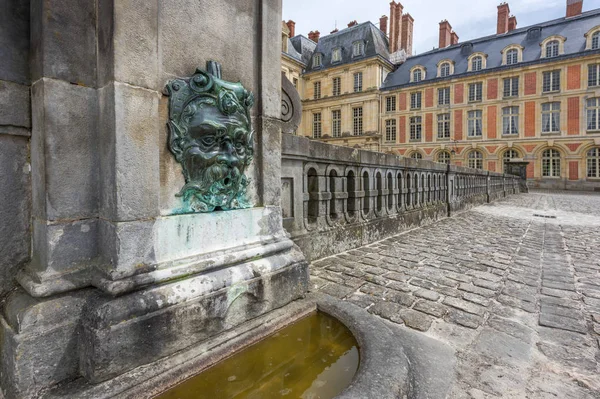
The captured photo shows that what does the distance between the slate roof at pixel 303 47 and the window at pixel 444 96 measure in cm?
1590

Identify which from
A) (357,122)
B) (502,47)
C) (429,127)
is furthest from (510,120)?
(357,122)

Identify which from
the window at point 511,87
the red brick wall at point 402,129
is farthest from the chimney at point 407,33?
the window at point 511,87

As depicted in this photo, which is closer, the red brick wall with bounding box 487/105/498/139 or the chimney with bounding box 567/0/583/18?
the chimney with bounding box 567/0/583/18

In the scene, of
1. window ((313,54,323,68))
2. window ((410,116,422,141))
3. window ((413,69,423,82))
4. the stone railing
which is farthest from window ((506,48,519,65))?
the stone railing

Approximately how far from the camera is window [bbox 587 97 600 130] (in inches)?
979

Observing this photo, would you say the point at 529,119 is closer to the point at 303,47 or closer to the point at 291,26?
the point at 303,47

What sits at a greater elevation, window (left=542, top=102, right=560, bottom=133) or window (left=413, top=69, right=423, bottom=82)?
window (left=413, top=69, right=423, bottom=82)

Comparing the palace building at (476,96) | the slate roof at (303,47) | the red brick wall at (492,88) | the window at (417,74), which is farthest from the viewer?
the slate roof at (303,47)

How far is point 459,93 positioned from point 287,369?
34.1 metres

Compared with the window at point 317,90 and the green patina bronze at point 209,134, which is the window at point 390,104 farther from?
the green patina bronze at point 209,134

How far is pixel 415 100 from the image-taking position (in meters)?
32.5

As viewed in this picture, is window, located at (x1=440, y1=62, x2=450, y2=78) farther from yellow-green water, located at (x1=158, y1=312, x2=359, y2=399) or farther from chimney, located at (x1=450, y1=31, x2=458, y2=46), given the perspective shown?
yellow-green water, located at (x1=158, y1=312, x2=359, y2=399)

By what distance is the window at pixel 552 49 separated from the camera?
85.8 ft

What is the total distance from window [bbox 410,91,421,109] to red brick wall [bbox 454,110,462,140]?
3736 mm
